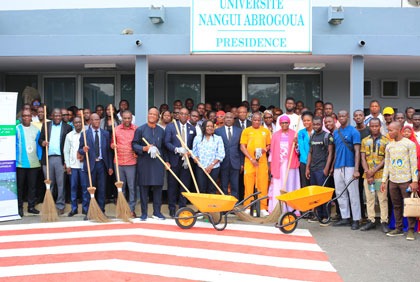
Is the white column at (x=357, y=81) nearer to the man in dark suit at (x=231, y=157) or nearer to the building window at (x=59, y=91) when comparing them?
the man in dark suit at (x=231, y=157)

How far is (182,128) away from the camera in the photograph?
8.29m

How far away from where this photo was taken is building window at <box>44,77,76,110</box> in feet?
40.2

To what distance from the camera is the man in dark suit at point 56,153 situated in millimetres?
8383

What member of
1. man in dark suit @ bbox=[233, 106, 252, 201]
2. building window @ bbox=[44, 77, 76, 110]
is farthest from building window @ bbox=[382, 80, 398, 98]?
building window @ bbox=[44, 77, 76, 110]

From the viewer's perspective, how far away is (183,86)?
1195cm

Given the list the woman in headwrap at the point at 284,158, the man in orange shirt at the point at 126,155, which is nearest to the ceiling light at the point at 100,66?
the man in orange shirt at the point at 126,155

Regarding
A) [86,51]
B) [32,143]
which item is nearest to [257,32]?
[86,51]

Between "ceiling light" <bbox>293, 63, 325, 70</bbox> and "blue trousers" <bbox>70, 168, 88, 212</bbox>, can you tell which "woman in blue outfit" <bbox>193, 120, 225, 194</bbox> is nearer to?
"blue trousers" <bbox>70, 168, 88, 212</bbox>

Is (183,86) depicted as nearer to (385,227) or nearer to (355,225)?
(355,225)

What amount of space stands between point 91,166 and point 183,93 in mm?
4503

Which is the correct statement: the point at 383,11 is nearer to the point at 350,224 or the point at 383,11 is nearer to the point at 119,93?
the point at 350,224

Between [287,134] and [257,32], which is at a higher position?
[257,32]

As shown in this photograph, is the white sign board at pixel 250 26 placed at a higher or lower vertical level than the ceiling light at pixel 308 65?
higher

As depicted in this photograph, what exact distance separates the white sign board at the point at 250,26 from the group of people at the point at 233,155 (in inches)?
48.6
